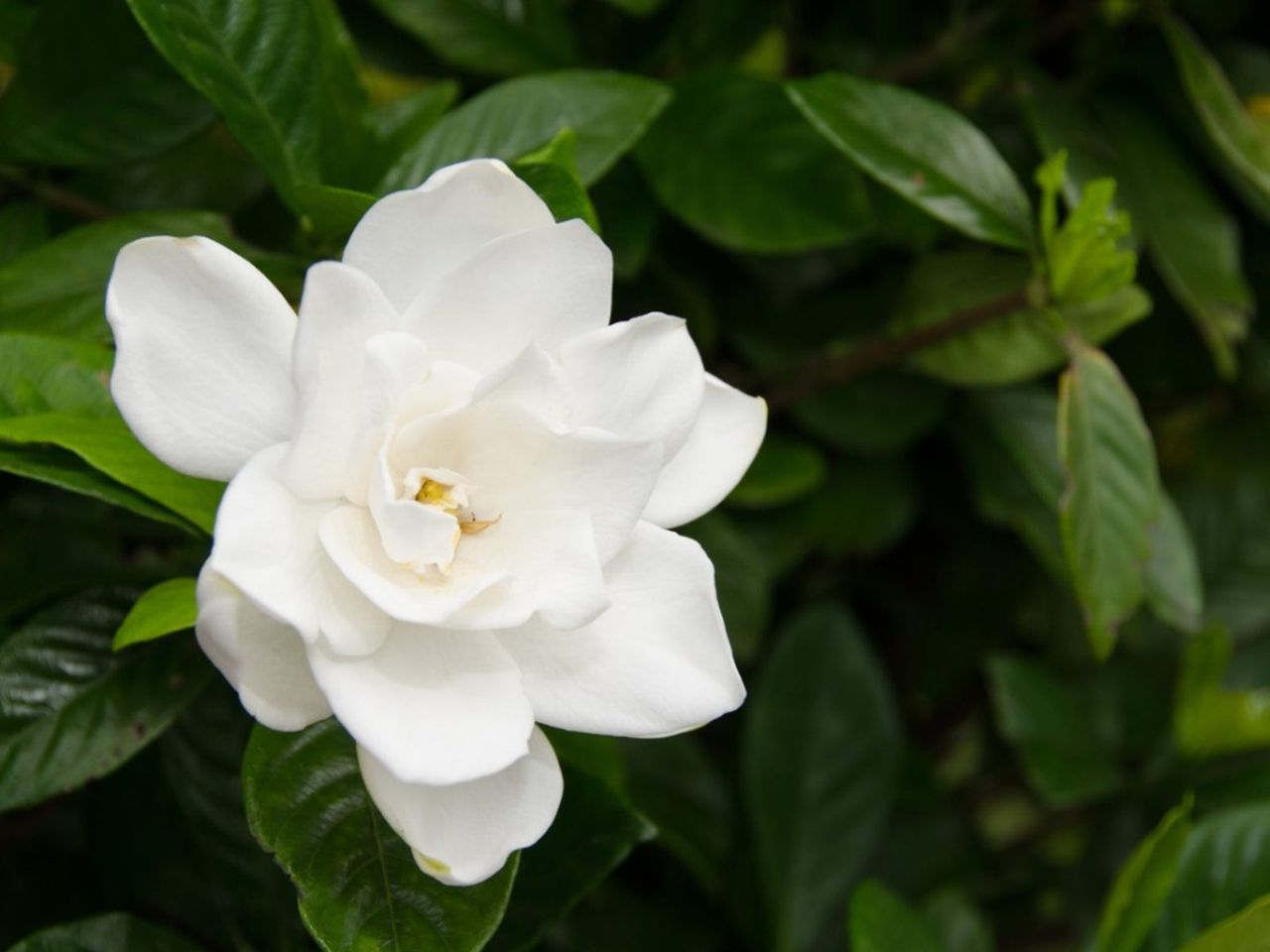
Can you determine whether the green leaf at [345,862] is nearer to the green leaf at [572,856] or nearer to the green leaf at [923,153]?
the green leaf at [572,856]

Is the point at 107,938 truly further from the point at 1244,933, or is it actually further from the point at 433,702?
the point at 1244,933

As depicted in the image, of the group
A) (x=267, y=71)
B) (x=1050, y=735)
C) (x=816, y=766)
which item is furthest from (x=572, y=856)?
(x=1050, y=735)

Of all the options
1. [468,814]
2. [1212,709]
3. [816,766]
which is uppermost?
[468,814]

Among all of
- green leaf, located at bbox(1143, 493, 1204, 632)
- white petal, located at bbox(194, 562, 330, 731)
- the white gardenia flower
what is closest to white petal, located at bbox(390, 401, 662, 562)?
the white gardenia flower

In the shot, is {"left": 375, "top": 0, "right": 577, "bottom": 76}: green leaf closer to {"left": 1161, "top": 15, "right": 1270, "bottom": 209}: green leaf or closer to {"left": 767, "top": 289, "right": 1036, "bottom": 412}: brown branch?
{"left": 767, "top": 289, "right": 1036, "bottom": 412}: brown branch

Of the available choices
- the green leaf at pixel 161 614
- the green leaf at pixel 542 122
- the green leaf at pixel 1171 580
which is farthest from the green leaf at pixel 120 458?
the green leaf at pixel 1171 580
